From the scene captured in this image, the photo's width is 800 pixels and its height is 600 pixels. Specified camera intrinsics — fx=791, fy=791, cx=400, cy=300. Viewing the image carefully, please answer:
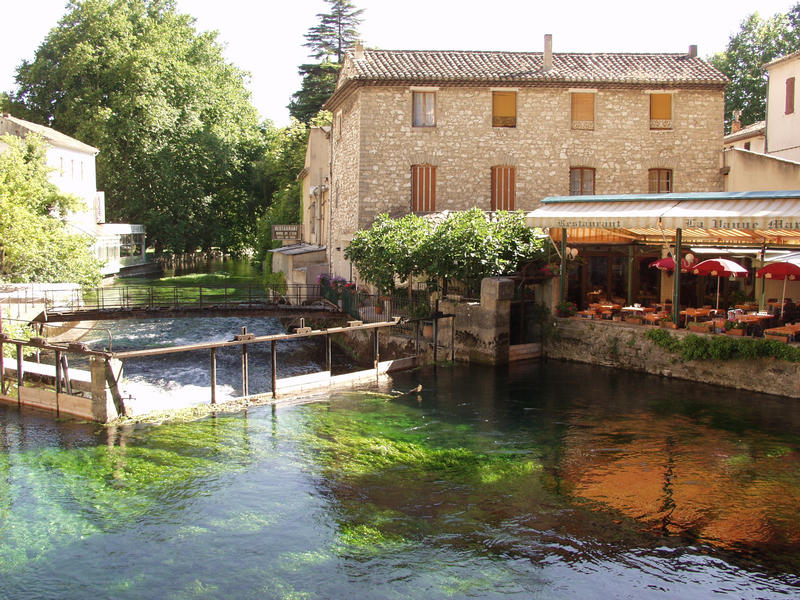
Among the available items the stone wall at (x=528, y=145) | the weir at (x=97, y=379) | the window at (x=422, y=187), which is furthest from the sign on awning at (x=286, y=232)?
the weir at (x=97, y=379)

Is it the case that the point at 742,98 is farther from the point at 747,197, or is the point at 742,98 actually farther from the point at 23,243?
the point at 23,243

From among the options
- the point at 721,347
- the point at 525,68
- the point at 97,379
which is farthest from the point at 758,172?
the point at 97,379

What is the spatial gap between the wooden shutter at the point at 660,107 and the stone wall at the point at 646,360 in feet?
35.6

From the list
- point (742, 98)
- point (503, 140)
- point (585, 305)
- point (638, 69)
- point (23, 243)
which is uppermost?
point (742, 98)

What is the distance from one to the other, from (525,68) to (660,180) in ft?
21.2

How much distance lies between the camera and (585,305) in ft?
81.4

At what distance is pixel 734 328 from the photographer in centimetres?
1839

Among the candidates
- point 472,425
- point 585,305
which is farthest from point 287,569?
point 585,305

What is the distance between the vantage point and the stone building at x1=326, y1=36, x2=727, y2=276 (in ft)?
91.1

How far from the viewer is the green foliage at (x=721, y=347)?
1730 cm

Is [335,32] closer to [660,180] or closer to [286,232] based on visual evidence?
[286,232]

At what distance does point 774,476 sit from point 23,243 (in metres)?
25.0

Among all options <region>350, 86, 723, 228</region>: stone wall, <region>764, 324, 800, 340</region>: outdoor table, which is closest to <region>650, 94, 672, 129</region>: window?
<region>350, 86, 723, 228</region>: stone wall

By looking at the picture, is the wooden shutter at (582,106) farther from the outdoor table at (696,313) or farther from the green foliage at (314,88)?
the green foliage at (314,88)
